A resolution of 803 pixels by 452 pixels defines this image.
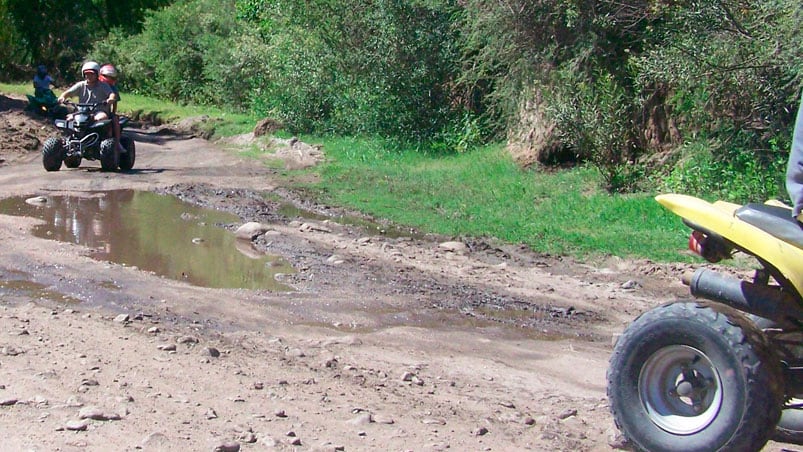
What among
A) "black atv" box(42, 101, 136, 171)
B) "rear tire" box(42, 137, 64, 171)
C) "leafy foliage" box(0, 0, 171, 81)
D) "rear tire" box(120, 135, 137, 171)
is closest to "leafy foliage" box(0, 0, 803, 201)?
"rear tire" box(120, 135, 137, 171)

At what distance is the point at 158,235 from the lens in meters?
11.5

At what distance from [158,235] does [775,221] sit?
832 centimetres

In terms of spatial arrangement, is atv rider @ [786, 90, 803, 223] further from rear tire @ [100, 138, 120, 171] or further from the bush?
rear tire @ [100, 138, 120, 171]

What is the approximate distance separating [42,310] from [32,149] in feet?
44.8

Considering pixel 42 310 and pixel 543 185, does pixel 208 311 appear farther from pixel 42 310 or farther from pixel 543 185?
pixel 543 185

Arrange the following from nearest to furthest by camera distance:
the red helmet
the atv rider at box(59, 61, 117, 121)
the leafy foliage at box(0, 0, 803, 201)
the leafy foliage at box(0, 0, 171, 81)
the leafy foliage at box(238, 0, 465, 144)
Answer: the leafy foliage at box(0, 0, 803, 201)
the atv rider at box(59, 61, 117, 121)
the red helmet
the leafy foliage at box(238, 0, 465, 144)
the leafy foliage at box(0, 0, 171, 81)

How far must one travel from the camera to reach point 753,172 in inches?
515

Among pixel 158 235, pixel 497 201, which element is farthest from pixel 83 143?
pixel 497 201

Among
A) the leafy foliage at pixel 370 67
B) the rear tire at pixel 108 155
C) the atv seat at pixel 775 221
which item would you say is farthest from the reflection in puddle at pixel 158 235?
the leafy foliage at pixel 370 67

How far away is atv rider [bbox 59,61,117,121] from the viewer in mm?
16781

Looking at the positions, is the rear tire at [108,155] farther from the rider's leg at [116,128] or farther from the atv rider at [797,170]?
the atv rider at [797,170]

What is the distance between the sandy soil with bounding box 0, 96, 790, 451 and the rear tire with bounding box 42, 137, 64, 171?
16.0 ft

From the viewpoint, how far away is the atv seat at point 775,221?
4453 millimetres

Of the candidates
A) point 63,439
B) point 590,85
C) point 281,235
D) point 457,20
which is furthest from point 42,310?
point 457,20
